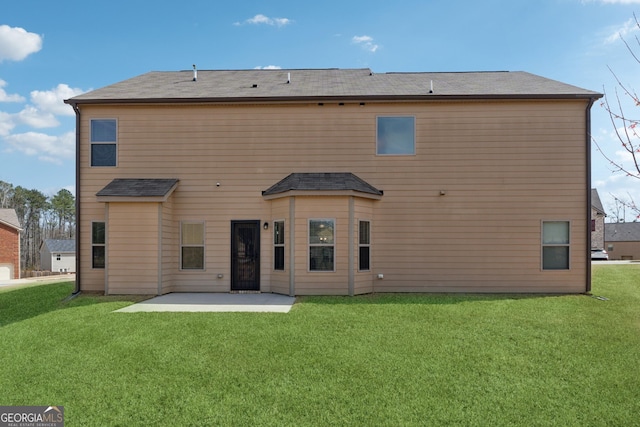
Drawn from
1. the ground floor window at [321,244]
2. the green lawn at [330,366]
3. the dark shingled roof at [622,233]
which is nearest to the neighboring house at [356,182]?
the ground floor window at [321,244]

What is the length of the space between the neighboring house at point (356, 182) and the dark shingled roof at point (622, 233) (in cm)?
4357

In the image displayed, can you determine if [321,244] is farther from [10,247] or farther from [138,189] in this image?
[10,247]

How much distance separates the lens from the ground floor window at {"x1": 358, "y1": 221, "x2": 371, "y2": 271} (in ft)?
31.0

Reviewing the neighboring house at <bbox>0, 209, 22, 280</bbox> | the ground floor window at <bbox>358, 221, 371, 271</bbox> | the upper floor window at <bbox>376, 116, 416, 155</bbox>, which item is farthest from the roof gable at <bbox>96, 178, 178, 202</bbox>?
the neighboring house at <bbox>0, 209, 22, 280</bbox>

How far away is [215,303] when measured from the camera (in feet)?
27.3

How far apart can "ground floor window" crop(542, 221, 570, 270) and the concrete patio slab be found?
7230 millimetres

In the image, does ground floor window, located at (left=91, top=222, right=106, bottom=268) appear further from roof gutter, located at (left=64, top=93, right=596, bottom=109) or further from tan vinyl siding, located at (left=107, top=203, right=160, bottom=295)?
roof gutter, located at (left=64, top=93, right=596, bottom=109)

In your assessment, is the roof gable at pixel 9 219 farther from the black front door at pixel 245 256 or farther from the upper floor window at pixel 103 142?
the black front door at pixel 245 256

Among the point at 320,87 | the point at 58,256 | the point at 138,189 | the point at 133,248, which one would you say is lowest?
the point at 58,256

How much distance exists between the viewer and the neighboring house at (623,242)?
4112 cm

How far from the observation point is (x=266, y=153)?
9992 mm

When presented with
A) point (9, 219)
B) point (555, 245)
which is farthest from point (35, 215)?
point (555, 245)

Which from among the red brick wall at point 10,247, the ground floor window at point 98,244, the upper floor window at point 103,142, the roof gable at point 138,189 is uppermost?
the upper floor window at point 103,142

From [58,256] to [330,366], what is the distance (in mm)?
51814
